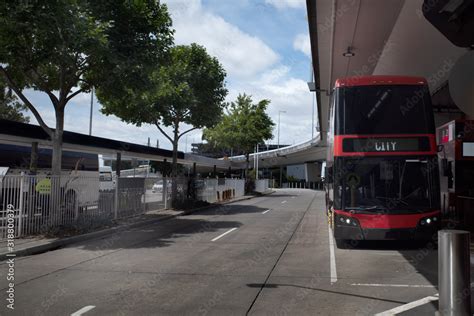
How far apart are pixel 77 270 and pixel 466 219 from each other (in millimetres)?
12915

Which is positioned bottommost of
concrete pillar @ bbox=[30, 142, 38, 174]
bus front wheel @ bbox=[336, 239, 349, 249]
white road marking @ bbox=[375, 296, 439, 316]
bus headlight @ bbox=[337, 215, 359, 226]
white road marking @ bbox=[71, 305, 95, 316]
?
Result: white road marking @ bbox=[71, 305, 95, 316]

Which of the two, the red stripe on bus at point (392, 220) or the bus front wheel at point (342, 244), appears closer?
the red stripe on bus at point (392, 220)

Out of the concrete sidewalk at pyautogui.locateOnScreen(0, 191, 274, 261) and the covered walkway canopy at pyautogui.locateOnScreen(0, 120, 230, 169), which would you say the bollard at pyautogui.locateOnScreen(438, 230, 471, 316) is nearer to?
the concrete sidewalk at pyautogui.locateOnScreen(0, 191, 274, 261)

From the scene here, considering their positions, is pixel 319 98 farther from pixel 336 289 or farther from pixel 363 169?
pixel 336 289

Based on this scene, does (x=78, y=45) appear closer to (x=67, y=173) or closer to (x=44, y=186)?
(x=44, y=186)

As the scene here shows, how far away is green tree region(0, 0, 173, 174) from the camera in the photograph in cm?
1217

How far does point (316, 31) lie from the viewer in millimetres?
14398

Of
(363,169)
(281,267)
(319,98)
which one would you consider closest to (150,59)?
(363,169)

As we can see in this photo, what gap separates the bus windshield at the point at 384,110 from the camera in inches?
466

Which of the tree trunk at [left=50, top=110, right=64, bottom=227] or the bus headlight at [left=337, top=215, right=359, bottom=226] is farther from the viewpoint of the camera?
the tree trunk at [left=50, top=110, right=64, bottom=227]

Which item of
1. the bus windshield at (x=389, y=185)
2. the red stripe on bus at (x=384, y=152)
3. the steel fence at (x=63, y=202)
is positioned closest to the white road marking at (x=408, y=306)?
the bus windshield at (x=389, y=185)

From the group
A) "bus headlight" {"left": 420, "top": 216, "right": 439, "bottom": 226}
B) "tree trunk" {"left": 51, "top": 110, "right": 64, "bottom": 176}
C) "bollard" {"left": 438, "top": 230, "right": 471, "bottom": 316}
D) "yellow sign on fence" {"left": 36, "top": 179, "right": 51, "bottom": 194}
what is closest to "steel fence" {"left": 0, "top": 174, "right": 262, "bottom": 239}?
"yellow sign on fence" {"left": 36, "top": 179, "right": 51, "bottom": 194}

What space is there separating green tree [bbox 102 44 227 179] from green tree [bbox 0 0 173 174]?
6.59 meters

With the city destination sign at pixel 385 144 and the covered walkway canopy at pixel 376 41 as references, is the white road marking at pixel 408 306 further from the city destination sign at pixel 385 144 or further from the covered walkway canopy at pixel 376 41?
the city destination sign at pixel 385 144
